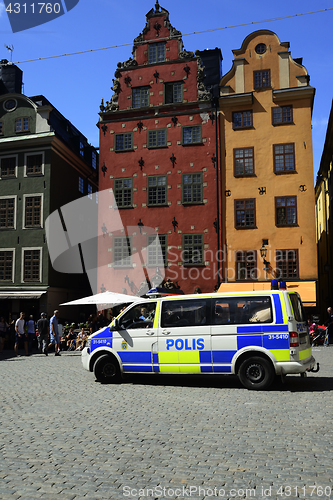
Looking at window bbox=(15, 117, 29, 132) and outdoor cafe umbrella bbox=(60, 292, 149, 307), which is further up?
window bbox=(15, 117, 29, 132)

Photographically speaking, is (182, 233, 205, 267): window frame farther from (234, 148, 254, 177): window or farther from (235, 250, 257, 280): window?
(234, 148, 254, 177): window

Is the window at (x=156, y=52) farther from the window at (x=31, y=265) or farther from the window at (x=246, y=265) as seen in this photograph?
the window at (x=31, y=265)

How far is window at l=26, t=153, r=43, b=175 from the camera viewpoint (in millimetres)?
32750

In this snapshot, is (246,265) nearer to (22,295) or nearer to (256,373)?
(22,295)

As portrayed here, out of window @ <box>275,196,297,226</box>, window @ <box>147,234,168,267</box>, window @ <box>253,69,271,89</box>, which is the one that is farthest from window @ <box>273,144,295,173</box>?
window @ <box>147,234,168,267</box>

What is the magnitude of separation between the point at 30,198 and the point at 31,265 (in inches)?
177

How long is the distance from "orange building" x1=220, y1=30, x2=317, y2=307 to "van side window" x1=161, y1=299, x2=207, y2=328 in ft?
51.5

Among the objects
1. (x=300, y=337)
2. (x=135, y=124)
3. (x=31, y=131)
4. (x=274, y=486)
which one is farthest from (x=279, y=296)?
(x=31, y=131)

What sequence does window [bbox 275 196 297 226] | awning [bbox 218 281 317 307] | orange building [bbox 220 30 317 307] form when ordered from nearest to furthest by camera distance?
awning [bbox 218 281 317 307], orange building [bbox 220 30 317 307], window [bbox 275 196 297 226]

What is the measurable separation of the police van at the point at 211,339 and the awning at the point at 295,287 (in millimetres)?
13976

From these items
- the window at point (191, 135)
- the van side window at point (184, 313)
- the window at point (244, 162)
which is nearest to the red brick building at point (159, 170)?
the window at point (191, 135)

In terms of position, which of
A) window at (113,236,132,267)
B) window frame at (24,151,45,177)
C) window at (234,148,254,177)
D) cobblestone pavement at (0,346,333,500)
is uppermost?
window frame at (24,151,45,177)

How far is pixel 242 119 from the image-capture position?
1142 inches

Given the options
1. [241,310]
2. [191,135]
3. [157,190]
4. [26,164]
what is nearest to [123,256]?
[157,190]
